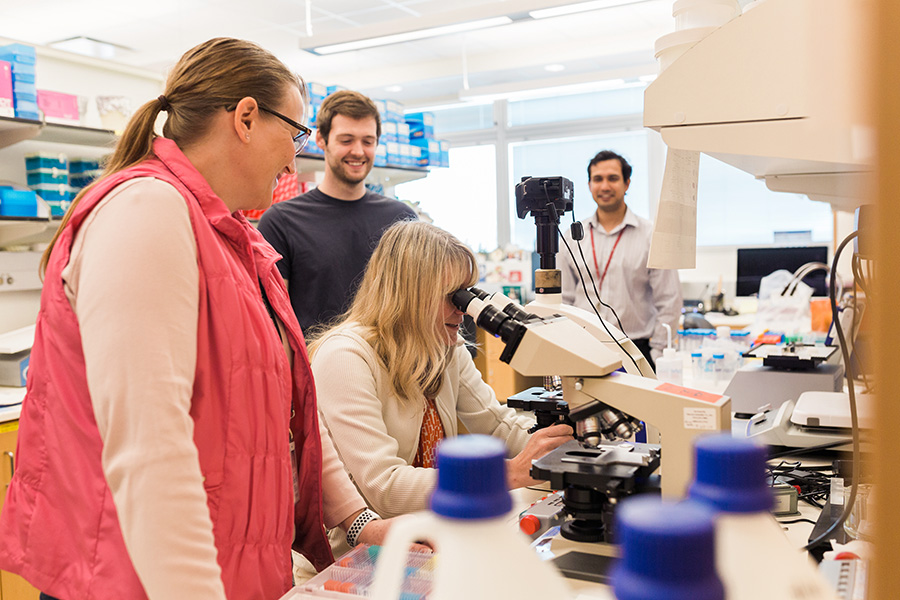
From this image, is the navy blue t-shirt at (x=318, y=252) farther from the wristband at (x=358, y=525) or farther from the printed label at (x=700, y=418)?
the printed label at (x=700, y=418)

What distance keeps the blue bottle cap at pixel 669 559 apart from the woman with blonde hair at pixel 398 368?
1.13 meters

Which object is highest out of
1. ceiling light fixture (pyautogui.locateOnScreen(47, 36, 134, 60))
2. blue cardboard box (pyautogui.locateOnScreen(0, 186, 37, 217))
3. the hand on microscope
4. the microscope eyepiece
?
ceiling light fixture (pyautogui.locateOnScreen(47, 36, 134, 60))

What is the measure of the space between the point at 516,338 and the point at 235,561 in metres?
0.53

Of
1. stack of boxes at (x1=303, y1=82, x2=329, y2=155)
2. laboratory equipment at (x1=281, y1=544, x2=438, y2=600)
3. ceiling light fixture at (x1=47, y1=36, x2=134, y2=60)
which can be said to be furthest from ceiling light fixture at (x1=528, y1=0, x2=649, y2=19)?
ceiling light fixture at (x1=47, y1=36, x2=134, y2=60)

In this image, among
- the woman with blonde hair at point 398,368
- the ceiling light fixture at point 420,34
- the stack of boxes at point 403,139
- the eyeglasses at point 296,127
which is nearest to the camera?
the eyeglasses at point 296,127

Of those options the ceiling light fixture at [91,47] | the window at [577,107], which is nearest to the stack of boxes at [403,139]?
the window at [577,107]

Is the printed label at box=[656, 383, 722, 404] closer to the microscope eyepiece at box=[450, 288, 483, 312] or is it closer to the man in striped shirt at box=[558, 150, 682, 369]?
the microscope eyepiece at box=[450, 288, 483, 312]

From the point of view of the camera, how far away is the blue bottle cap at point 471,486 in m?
0.38

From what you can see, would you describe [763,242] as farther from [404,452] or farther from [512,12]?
[404,452]

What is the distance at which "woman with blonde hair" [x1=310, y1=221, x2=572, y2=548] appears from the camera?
4.92ft

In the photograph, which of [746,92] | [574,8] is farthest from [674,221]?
[574,8]

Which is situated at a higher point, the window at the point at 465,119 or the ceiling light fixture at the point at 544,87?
the window at the point at 465,119

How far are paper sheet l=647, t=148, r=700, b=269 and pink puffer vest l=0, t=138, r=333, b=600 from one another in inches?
29.3

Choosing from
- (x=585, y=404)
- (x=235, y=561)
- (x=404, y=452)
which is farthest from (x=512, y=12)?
(x=235, y=561)
